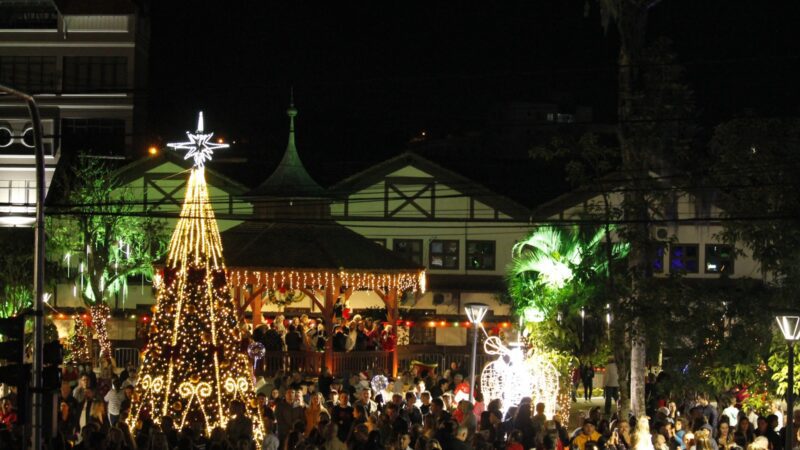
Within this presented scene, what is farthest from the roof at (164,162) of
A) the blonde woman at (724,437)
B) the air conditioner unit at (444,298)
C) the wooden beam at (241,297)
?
the blonde woman at (724,437)

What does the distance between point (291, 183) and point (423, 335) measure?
10.7 metres

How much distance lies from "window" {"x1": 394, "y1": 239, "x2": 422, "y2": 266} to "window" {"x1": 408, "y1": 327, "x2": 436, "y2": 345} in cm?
426

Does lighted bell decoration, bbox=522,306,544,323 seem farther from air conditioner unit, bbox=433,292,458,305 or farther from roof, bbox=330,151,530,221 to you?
air conditioner unit, bbox=433,292,458,305

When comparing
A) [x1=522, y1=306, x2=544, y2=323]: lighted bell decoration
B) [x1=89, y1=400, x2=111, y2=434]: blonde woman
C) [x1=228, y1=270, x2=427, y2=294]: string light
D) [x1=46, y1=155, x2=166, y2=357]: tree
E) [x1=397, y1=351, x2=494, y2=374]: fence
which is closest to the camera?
[x1=89, y1=400, x2=111, y2=434]: blonde woman

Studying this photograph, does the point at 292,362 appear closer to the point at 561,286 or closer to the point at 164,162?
the point at 561,286

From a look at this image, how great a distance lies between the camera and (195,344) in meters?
24.3

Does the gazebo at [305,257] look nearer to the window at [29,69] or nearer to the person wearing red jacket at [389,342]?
the person wearing red jacket at [389,342]

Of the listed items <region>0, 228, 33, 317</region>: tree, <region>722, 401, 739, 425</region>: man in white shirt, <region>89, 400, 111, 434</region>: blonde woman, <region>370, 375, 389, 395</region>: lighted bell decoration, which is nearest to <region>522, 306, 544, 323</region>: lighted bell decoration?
<region>370, 375, 389, 395</region>: lighted bell decoration

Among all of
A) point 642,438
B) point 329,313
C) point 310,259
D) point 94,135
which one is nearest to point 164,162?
point 94,135

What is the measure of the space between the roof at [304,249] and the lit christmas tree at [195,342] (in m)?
11.7

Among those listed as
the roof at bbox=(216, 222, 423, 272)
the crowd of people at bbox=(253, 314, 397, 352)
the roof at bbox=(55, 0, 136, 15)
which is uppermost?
the roof at bbox=(55, 0, 136, 15)

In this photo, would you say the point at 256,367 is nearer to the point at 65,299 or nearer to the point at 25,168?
the point at 65,299

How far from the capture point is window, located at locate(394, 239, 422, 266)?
52.2 m

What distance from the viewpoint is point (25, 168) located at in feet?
191
